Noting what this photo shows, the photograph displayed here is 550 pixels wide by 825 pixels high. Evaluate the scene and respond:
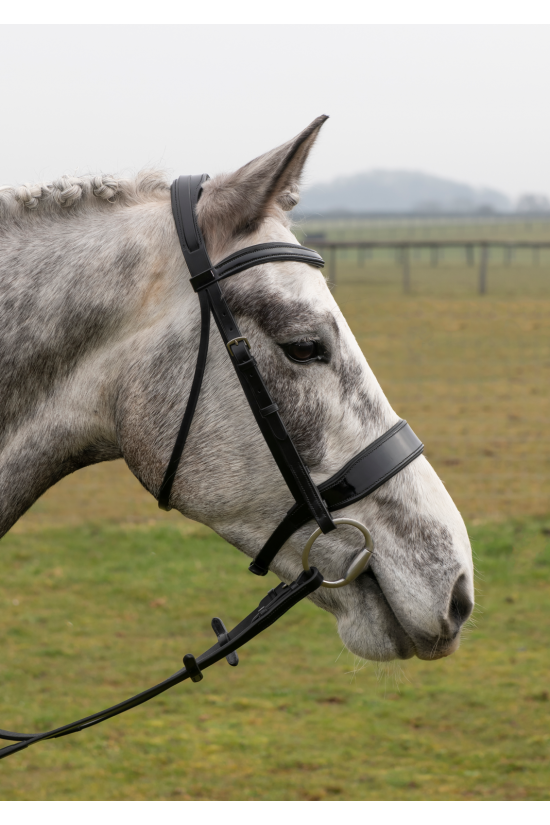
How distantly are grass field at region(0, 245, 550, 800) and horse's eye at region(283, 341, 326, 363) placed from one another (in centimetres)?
95

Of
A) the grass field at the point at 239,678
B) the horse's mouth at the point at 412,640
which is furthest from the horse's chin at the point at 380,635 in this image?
the grass field at the point at 239,678

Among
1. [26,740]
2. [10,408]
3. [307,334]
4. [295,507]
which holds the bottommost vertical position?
[26,740]

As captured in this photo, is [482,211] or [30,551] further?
[482,211]

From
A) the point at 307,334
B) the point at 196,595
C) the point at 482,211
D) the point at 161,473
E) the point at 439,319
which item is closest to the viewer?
the point at 307,334

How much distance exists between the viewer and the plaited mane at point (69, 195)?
85.2 inches

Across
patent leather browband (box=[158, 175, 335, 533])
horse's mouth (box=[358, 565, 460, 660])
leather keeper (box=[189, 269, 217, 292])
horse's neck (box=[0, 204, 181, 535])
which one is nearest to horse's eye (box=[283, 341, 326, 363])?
patent leather browband (box=[158, 175, 335, 533])

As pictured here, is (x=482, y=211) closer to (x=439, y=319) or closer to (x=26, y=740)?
(x=439, y=319)

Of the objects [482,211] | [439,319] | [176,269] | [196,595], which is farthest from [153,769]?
[482,211]

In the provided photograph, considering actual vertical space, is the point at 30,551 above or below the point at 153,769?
below

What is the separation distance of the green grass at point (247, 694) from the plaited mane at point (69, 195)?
2.23 m

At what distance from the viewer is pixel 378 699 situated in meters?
5.05

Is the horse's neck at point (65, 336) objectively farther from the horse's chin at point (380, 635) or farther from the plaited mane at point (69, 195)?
the horse's chin at point (380, 635)

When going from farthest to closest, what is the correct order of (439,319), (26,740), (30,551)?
(439,319), (30,551), (26,740)

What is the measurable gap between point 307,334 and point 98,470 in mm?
8903
